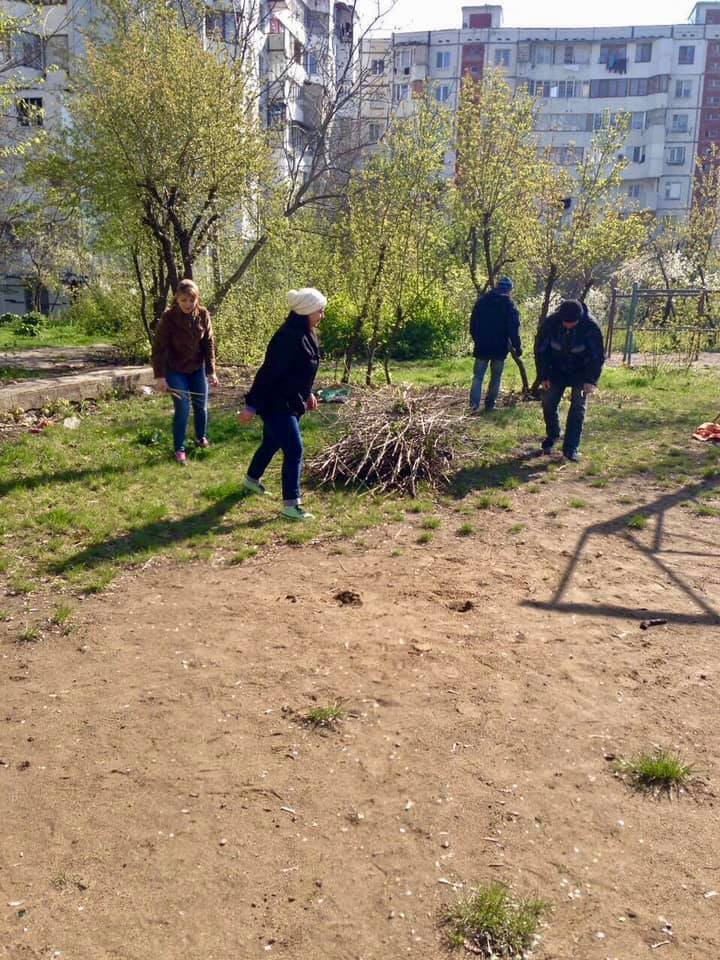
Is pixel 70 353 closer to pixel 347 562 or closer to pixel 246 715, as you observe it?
pixel 347 562

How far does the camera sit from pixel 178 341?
777 centimetres

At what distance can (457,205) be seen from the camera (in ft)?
55.1

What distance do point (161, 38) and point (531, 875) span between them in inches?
521

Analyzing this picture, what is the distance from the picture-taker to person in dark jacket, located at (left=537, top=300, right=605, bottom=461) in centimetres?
838

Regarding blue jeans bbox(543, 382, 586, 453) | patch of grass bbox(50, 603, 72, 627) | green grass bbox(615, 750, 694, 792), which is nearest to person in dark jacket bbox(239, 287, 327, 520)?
patch of grass bbox(50, 603, 72, 627)

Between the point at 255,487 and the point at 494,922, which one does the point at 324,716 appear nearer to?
the point at 494,922

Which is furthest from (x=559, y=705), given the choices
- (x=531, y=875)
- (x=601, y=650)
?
(x=531, y=875)

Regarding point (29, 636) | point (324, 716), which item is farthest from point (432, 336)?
point (324, 716)

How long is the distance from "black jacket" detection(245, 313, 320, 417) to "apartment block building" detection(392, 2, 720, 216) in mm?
54894

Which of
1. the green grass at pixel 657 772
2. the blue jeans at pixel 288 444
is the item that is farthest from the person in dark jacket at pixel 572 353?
the green grass at pixel 657 772

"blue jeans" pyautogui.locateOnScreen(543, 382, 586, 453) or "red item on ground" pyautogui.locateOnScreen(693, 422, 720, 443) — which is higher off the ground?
"blue jeans" pyautogui.locateOnScreen(543, 382, 586, 453)

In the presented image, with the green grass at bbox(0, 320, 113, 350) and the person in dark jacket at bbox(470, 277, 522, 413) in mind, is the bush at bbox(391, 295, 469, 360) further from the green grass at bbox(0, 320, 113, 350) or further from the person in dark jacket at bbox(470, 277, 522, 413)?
the person in dark jacket at bbox(470, 277, 522, 413)

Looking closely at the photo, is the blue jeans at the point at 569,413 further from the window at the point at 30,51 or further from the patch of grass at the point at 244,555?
the window at the point at 30,51

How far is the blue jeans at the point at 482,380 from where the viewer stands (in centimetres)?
1103
